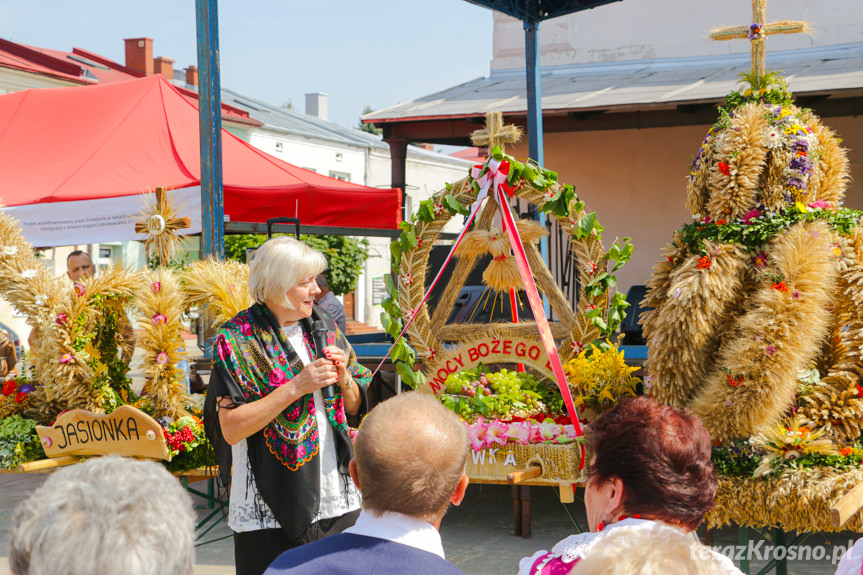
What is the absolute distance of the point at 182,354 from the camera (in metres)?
4.75

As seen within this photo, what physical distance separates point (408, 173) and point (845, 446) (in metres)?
26.3

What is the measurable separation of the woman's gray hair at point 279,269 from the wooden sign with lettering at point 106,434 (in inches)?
70.6

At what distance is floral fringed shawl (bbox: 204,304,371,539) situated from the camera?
2.77 meters

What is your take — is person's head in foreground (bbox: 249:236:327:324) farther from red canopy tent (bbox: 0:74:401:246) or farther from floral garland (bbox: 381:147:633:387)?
red canopy tent (bbox: 0:74:401:246)

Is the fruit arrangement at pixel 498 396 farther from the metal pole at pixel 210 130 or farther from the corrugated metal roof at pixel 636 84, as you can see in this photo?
the corrugated metal roof at pixel 636 84

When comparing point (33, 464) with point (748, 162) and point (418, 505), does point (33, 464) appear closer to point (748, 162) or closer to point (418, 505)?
point (418, 505)

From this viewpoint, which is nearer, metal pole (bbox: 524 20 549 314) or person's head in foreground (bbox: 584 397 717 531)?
person's head in foreground (bbox: 584 397 717 531)

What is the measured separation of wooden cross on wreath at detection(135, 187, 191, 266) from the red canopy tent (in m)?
0.80

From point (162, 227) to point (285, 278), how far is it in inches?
103

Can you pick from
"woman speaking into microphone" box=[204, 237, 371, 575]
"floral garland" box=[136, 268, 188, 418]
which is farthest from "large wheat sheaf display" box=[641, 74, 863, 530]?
"floral garland" box=[136, 268, 188, 418]

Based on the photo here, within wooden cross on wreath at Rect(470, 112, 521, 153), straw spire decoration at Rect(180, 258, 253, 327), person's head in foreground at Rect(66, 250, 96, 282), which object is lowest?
straw spire decoration at Rect(180, 258, 253, 327)

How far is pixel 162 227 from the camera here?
17.1 ft

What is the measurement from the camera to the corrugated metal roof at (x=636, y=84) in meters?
8.80

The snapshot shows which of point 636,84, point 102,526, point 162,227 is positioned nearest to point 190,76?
point 636,84
